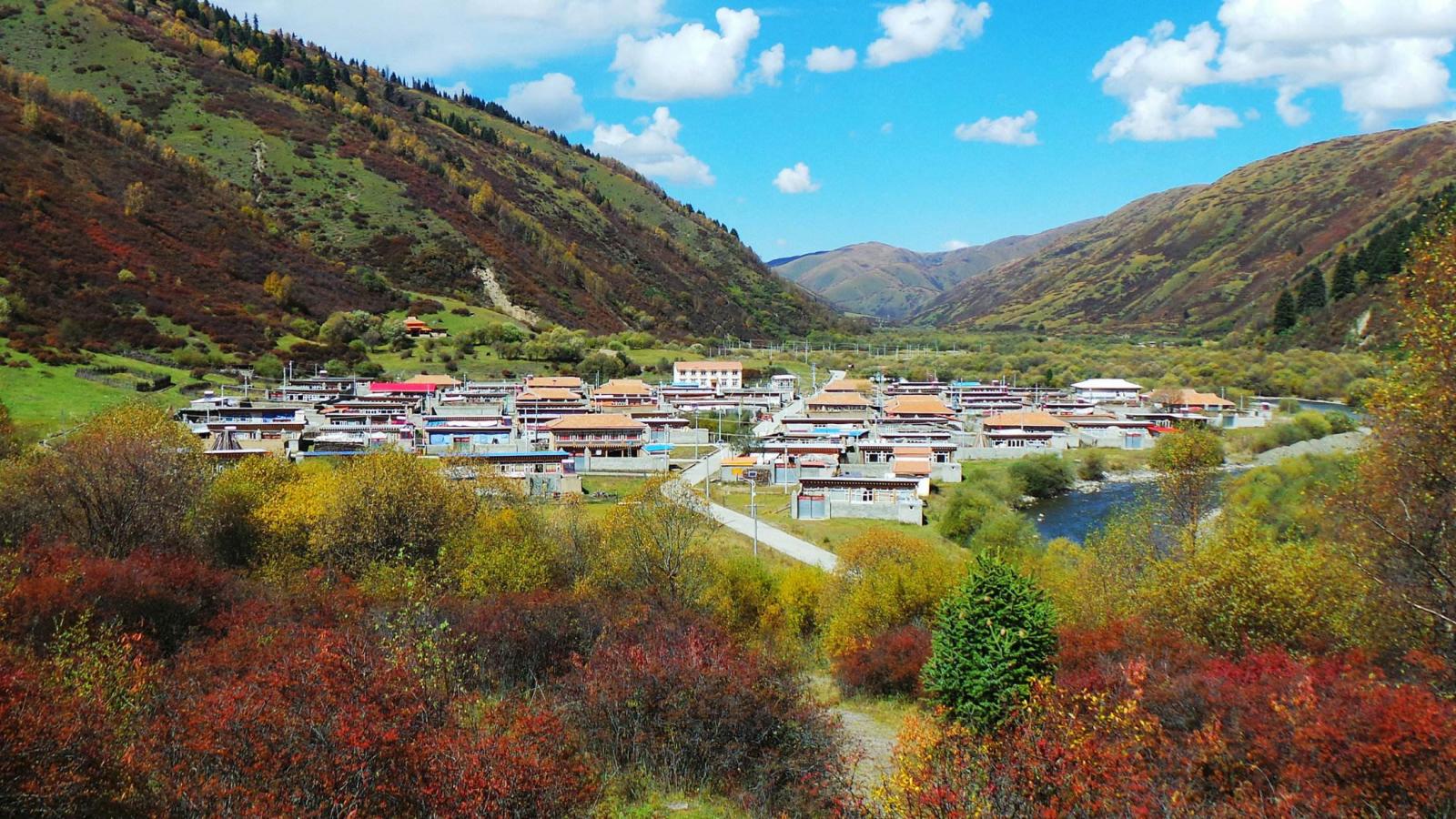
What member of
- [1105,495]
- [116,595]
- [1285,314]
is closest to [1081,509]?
[1105,495]

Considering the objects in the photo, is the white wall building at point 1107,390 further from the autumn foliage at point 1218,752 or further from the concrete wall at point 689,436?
the autumn foliage at point 1218,752

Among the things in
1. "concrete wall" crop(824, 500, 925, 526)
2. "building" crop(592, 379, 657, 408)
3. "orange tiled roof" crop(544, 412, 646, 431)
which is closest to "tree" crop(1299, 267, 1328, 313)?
"building" crop(592, 379, 657, 408)

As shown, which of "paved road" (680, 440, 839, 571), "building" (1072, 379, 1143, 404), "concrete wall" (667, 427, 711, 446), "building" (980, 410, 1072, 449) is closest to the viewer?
"paved road" (680, 440, 839, 571)

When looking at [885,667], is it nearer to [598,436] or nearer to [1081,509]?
[1081,509]

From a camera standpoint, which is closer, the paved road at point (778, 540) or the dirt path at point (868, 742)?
the dirt path at point (868, 742)

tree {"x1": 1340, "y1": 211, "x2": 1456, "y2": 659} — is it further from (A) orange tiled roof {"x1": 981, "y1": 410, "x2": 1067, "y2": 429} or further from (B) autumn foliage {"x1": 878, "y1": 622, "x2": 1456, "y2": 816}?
(A) orange tiled roof {"x1": 981, "y1": 410, "x2": 1067, "y2": 429}

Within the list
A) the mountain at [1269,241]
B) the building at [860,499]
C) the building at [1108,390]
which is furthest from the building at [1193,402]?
the mountain at [1269,241]

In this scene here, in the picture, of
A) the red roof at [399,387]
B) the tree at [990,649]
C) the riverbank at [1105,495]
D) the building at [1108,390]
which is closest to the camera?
the tree at [990,649]
